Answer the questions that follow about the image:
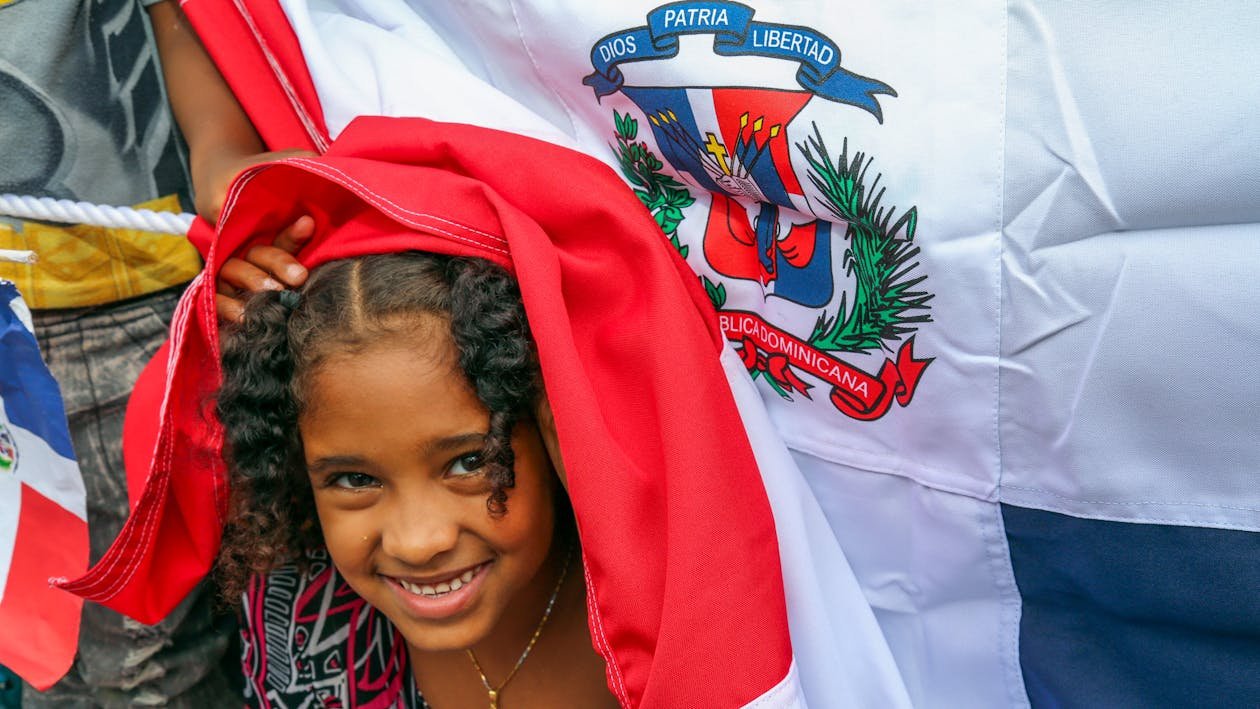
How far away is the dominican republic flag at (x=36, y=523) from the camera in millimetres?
1202

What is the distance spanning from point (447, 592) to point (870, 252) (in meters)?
0.53

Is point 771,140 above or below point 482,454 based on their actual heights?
above

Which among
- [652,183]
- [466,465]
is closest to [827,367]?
[652,183]

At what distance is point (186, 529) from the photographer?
3.92 feet

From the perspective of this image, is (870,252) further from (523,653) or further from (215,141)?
(215,141)

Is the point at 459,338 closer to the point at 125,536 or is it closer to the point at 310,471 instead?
the point at 310,471

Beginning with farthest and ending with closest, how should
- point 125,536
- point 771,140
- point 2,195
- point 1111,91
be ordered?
point 2,195 < point 125,536 < point 771,140 < point 1111,91

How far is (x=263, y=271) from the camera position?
112 cm

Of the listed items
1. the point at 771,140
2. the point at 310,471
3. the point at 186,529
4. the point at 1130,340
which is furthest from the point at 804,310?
the point at 186,529

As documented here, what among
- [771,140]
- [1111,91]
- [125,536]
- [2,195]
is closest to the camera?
[1111,91]

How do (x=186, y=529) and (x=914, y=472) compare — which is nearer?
(x=914, y=472)

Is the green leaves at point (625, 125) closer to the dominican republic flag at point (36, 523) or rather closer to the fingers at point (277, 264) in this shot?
the fingers at point (277, 264)

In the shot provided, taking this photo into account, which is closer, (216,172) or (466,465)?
(466,465)

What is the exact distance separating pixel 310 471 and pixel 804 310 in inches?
20.4
